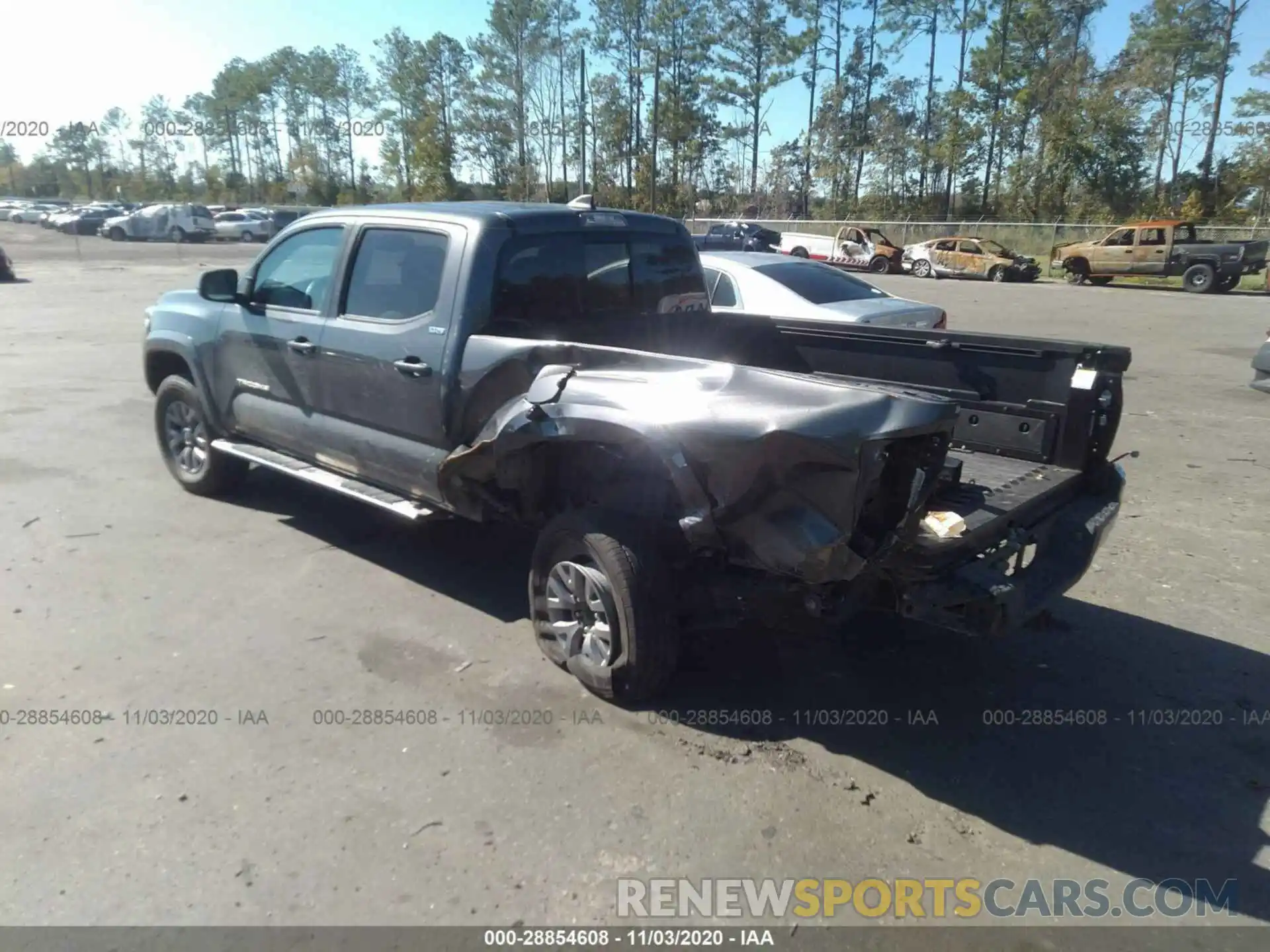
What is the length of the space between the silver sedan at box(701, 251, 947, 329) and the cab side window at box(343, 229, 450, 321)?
4.52 meters

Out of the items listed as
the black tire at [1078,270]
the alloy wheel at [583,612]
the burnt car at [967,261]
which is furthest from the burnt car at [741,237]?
the alloy wheel at [583,612]

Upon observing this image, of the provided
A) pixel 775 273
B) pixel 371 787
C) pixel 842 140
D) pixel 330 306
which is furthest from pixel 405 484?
A: pixel 842 140

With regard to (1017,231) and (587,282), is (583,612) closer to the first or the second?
(587,282)

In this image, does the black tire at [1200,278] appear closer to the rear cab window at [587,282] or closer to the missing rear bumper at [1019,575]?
the rear cab window at [587,282]

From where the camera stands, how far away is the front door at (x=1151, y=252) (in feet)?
88.5

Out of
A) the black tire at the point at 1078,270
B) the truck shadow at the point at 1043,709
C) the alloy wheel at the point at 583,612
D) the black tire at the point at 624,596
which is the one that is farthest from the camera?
the black tire at the point at 1078,270

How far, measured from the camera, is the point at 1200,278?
1026 inches

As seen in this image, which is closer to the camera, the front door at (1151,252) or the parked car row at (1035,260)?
the parked car row at (1035,260)

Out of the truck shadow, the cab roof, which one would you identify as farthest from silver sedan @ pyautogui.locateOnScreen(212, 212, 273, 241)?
the truck shadow

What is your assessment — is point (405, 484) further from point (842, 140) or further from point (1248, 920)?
point (842, 140)

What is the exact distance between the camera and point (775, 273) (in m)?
9.79

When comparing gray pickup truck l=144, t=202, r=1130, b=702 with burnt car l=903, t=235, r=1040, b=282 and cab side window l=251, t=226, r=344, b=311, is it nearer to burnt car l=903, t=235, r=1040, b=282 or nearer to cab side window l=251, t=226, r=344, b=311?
cab side window l=251, t=226, r=344, b=311
